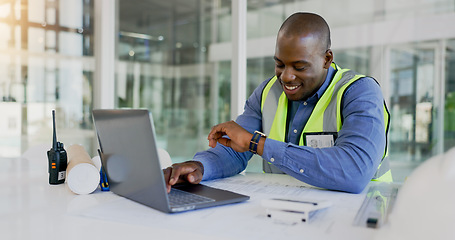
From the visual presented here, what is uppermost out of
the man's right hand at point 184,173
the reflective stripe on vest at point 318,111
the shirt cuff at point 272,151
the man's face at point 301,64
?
the man's face at point 301,64

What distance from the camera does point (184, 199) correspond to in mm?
1134

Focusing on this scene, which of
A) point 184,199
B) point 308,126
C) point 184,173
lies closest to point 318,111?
point 308,126

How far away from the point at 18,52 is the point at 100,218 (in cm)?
390

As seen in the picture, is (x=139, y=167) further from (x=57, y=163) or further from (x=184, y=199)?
(x=57, y=163)

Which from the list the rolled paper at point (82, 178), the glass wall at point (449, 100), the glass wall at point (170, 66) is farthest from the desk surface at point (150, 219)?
the glass wall at point (170, 66)

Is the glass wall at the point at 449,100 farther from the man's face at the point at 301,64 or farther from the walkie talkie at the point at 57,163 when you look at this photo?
the walkie talkie at the point at 57,163

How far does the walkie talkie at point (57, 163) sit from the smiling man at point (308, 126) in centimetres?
42

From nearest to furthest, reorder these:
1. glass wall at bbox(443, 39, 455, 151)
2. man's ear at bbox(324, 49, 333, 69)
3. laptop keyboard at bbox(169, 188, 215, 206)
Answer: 1. laptop keyboard at bbox(169, 188, 215, 206)
2. man's ear at bbox(324, 49, 333, 69)
3. glass wall at bbox(443, 39, 455, 151)

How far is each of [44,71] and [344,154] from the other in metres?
3.91

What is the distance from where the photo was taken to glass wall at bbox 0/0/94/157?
4.22 meters

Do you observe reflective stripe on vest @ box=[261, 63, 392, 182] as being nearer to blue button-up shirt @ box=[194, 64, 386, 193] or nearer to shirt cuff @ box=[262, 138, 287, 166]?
blue button-up shirt @ box=[194, 64, 386, 193]

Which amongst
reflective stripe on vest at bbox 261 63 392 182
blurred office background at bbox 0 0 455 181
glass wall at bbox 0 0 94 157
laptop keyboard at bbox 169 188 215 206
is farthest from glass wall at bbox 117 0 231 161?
laptop keyboard at bbox 169 188 215 206

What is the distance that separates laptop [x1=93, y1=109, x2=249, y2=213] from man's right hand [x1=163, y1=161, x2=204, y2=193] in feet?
0.13

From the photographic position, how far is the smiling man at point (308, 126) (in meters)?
1.41
